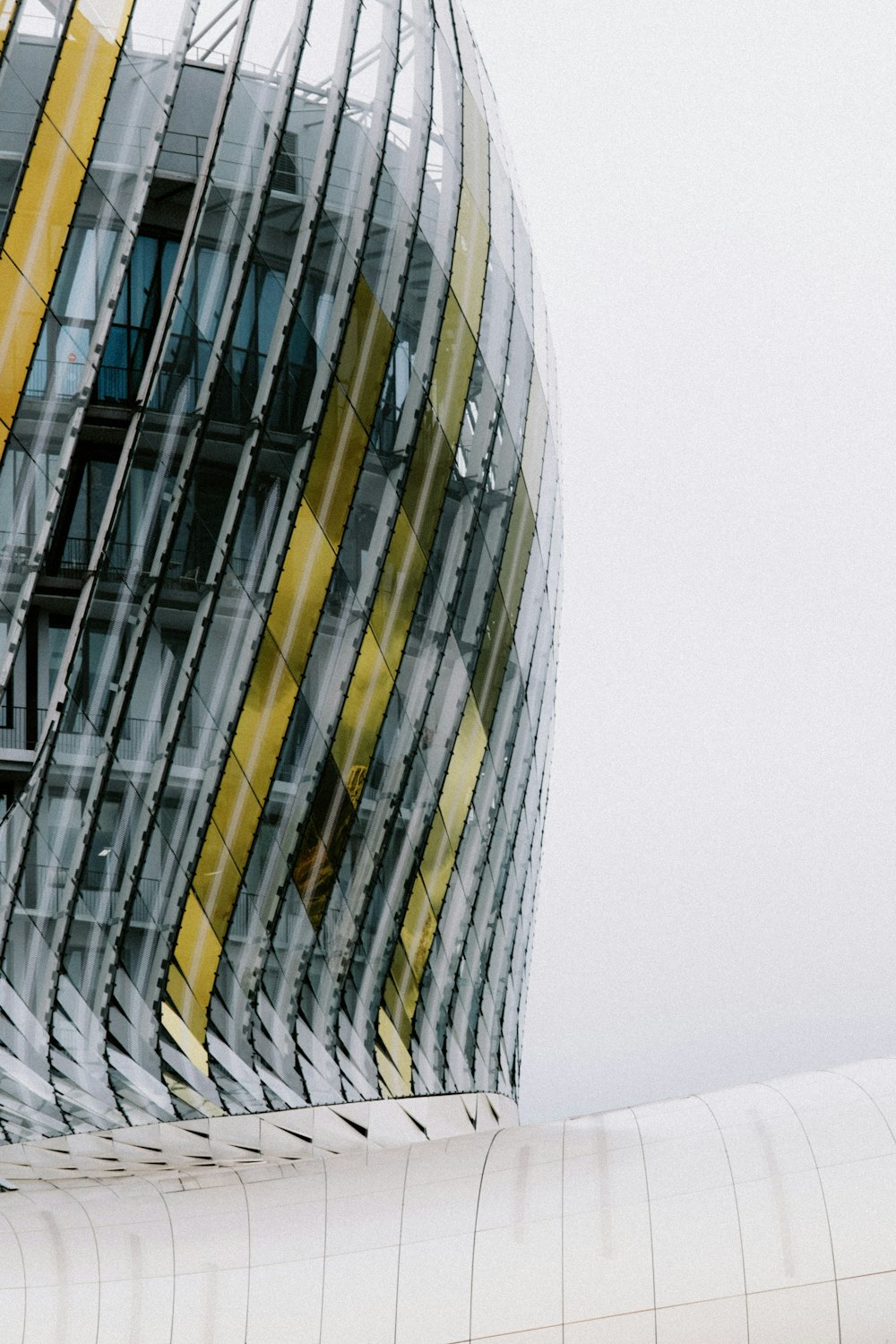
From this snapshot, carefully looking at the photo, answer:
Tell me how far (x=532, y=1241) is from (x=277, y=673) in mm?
7389

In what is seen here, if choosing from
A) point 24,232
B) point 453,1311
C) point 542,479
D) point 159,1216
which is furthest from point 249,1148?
point 542,479

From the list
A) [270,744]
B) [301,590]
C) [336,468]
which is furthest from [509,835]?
[336,468]

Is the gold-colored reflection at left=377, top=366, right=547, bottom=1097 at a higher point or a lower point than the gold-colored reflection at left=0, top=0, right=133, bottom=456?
lower

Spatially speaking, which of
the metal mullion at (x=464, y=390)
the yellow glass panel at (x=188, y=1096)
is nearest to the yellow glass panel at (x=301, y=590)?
the metal mullion at (x=464, y=390)

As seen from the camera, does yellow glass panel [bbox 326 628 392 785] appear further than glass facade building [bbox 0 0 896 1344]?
Yes

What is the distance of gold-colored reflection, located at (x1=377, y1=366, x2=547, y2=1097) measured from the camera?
875 inches

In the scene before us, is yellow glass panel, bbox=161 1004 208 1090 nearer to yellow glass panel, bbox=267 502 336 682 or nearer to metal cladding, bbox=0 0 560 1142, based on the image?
metal cladding, bbox=0 0 560 1142

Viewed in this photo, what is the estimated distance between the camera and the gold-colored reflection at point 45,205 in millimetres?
15102

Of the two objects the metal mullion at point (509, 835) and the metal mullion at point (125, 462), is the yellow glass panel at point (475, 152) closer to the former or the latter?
the metal mullion at point (125, 462)

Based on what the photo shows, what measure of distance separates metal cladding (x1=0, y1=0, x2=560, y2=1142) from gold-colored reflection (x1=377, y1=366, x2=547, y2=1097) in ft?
3.82

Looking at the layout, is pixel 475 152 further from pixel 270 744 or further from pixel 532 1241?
pixel 532 1241

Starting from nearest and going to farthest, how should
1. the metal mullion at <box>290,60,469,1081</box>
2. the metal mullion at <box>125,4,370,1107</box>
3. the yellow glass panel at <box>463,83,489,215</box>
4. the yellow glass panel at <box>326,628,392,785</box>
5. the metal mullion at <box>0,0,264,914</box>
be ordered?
the metal mullion at <box>0,0,264,914</box> < the metal mullion at <box>125,4,370,1107</box> < the yellow glass panel at <box>326,628,392,785</box> < the metal mullion at <box>290,60,469,1081</box> < the yellow glass panel at <box>463,83,489,215</box>

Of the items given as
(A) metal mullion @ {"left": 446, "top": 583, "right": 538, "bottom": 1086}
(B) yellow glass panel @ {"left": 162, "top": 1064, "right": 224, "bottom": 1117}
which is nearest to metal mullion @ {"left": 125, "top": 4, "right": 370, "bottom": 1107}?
(B) yellow glass panel @ {"left": 162, "top": 1064, "right": 224, "bottom": 1117}

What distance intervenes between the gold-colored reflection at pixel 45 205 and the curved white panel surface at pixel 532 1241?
8.12 meters
